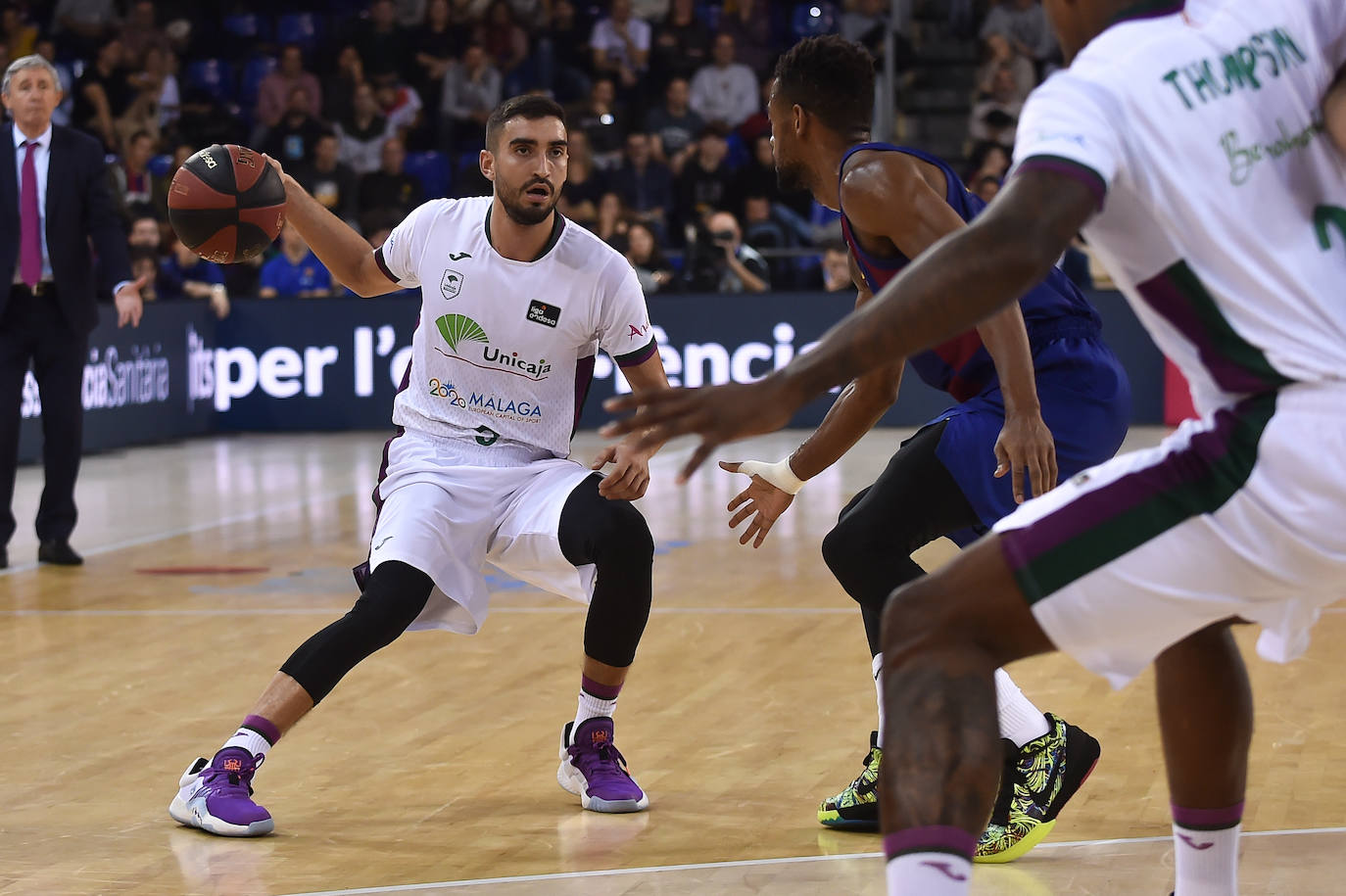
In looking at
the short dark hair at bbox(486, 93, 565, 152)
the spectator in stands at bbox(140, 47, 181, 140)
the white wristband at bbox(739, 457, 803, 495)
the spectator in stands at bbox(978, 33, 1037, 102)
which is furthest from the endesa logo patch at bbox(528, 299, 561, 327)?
the spectator in stands at bbox(140, 47, 181, 140)

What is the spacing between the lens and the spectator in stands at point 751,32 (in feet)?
56.4

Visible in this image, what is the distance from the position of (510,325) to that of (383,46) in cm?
1361

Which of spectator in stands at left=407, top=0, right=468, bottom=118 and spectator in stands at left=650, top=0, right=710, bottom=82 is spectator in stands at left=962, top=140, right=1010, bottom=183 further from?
spectator in stands at left=407, top=0, right=468, bottom=118

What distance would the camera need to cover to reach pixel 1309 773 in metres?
4.61

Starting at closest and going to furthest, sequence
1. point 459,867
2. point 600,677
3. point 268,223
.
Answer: point 459,867, point 600,677, point 268,223

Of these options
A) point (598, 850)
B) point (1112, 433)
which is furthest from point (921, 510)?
point (598, 850)

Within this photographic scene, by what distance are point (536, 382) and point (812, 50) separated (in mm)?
1263

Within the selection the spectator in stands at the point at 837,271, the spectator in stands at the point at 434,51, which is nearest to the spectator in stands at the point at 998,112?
the spectator in stands at the point at 837,271

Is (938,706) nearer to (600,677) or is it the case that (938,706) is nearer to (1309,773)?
(600,677)

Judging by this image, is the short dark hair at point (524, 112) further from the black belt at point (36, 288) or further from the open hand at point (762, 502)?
the black belt at point (36, 288)

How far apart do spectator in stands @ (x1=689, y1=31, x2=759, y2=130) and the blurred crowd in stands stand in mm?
Result: 20

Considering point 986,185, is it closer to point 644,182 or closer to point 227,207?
point 644,182

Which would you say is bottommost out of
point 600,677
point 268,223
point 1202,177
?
point 600,677

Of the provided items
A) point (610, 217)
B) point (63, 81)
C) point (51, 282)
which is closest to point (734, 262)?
point (610, 217)
